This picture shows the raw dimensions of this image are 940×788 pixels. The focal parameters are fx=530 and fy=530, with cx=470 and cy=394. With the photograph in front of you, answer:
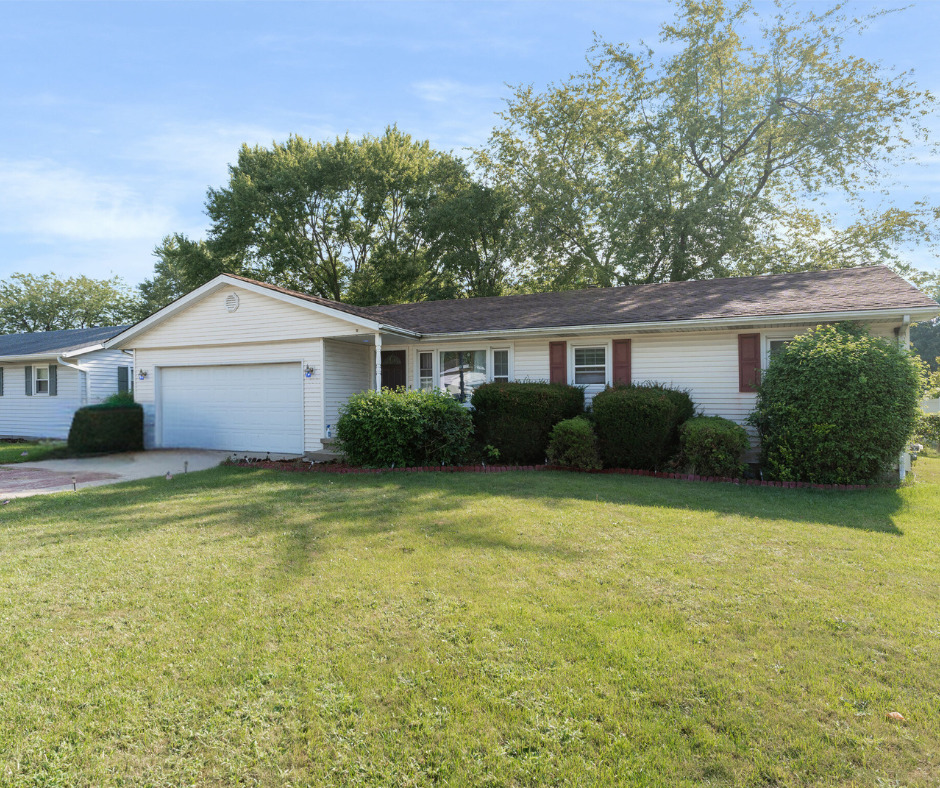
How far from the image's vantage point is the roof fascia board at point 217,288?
12.1 meters

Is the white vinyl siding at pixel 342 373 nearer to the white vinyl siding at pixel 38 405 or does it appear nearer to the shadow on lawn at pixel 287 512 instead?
the shadow on lawn at pixel 287 512

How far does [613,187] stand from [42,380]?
2316cm

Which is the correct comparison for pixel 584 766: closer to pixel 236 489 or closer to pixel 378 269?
pixel 236 489

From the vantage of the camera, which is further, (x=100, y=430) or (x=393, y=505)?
(x=100, y=430)

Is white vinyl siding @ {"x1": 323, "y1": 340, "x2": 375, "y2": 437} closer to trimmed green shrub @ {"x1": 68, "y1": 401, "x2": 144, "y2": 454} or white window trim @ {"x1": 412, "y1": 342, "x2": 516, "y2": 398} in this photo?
white window trim @ {"x1": 412, "y1": 342, "x2": 516, "y2": 398}

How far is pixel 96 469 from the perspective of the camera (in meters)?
11.5

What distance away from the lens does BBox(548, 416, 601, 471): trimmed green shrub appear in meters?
10.0

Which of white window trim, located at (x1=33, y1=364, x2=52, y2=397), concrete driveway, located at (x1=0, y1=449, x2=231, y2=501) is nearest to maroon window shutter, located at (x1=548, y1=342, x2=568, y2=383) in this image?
concrete driveway, located at (x1=0, y1=449, x2=231, y2=501)

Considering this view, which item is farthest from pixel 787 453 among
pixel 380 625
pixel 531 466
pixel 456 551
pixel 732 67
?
pixel 732 67

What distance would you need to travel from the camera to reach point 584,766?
7.68 ft

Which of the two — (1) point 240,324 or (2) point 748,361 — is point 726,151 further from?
(1) point 240,324

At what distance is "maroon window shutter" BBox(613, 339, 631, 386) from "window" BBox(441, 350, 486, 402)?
3.26 meters

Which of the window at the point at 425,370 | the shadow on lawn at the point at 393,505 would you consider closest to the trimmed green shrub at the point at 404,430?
the shadow on lawn at the point at 393,505

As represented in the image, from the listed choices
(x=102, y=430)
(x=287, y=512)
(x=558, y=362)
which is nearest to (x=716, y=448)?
(x=558, y=362)
